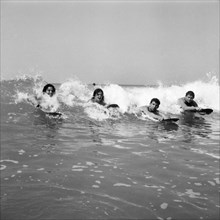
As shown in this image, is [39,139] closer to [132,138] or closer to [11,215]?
[132,138]

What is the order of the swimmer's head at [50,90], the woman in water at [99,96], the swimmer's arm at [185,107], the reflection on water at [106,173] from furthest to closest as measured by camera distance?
the swimmer's arm at [185,107]
the woman in water at [99,96]
the swimmer's head at [50,90]
the reflection on water at [106,173]

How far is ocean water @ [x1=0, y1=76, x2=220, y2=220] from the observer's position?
176 inches

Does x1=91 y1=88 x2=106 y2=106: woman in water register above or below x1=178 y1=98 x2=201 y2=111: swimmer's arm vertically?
above

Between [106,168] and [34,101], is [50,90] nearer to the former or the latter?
[34,101]

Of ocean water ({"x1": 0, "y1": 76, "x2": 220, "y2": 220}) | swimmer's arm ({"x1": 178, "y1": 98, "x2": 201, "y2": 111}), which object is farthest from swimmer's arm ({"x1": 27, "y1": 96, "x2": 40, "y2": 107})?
swimmer's arm ({"x1": 178, "y1": 98, "x2": 201, "y2": 111})

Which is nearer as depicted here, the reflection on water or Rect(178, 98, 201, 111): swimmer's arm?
the reflection on water

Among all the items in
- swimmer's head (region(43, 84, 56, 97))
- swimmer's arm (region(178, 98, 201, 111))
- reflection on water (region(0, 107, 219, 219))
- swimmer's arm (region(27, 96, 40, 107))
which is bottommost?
reflection on water (region(0, 107, 219, 219))

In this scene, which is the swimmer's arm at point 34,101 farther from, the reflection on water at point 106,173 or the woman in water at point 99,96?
the reflection on water at point 106,173

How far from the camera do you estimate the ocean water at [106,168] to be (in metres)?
4.46

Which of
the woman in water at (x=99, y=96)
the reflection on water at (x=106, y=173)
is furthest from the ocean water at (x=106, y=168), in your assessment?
the woman in water at (x=99, y=96)

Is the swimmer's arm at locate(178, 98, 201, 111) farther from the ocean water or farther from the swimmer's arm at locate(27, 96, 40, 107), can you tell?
the swimmer's arm at locate(27, 96, 40, 107)

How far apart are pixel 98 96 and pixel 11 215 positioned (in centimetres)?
1025

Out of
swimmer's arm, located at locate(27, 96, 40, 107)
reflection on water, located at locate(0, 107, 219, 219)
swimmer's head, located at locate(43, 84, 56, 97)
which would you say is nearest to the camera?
reflection on water, located at locate(0, 107, 219, 219)

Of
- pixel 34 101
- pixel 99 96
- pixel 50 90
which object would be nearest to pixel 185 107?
pixel 99 96
